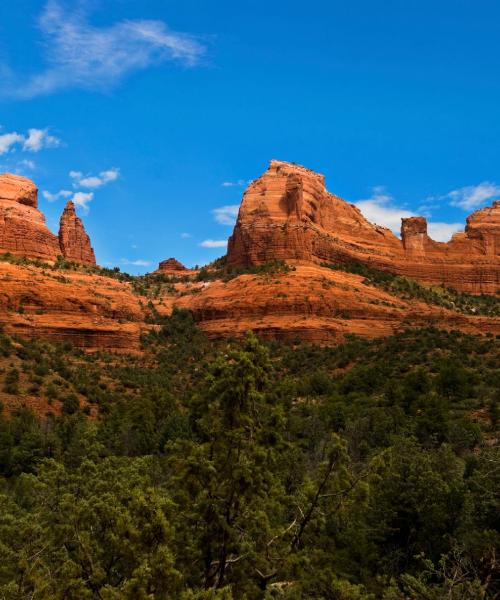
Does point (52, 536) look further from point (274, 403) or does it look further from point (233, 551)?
point (274, 403)

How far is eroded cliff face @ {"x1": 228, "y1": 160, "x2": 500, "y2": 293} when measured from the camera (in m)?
86.0

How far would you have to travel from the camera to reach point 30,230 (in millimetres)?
82562

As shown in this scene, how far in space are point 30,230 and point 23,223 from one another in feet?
4.08

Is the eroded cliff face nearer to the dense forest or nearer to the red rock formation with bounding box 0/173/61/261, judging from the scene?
the red rock formation with bounding box 0/173/61/261

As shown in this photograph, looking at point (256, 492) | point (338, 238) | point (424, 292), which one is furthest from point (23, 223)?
point (256, 492)

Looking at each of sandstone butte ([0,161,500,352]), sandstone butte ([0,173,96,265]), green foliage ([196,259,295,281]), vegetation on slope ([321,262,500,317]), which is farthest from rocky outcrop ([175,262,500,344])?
sandstone butte ([0,173,96,265])

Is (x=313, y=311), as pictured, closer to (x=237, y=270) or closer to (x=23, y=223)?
(x=237, y=270)

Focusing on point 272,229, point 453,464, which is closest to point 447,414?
point 453,464

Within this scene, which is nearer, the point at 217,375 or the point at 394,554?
the point at 217,375

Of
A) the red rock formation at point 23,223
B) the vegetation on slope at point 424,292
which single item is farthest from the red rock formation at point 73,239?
the vegetation on slope at point 424,292

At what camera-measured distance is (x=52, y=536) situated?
11023mm

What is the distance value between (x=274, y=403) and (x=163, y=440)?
2664 cm

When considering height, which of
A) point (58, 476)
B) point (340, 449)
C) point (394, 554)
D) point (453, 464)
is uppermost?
point (340, 449)

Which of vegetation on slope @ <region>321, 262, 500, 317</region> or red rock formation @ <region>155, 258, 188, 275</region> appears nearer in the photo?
vegetation on slope @ <region>321, 262, 500, 317</region>
